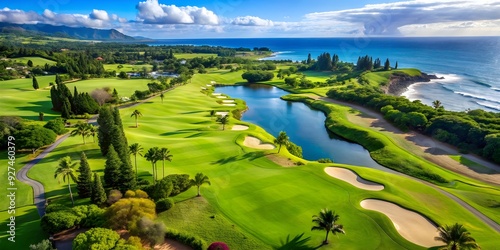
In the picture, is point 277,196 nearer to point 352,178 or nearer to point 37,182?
point 352,178

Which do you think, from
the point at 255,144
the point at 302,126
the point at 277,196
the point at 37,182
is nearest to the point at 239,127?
the point at 255,144

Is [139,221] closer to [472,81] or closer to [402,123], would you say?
[402,123]

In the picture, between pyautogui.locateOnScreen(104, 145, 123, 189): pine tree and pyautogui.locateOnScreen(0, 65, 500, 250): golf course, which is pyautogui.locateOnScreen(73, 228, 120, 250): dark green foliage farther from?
pyautogui.locateOnScreen(104, 145, 123, 189): pine tree

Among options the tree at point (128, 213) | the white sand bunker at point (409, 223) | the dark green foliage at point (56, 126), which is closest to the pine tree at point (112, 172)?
the tree at point (128, 213)

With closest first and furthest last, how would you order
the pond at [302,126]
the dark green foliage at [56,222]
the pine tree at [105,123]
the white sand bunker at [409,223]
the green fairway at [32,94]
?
the dark green foliage at [56,222]
the white sand bunker at [409,223]
the pine tree at [105,123]
the pond at [302,126]
the green fairway at [32,94]

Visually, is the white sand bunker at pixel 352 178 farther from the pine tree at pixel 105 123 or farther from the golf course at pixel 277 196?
the pine tree at pixel 105 123

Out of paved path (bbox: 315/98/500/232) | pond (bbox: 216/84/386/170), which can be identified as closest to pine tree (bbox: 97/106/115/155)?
pond (bbox: 216/84/386/170)

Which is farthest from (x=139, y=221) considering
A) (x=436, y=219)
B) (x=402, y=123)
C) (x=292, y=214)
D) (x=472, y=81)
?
(x=472, y=81)
